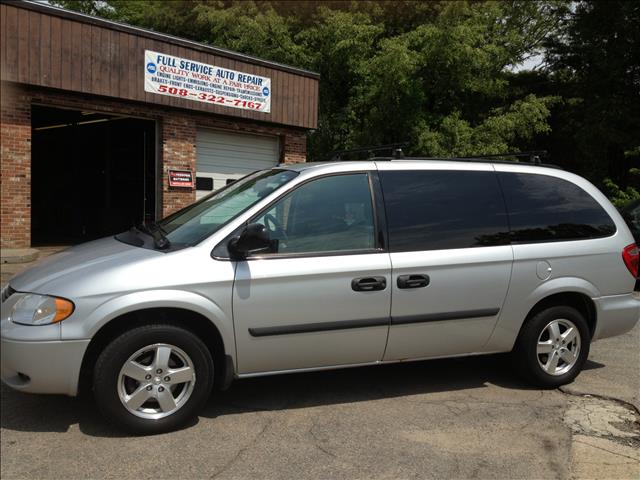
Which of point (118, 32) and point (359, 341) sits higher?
point (118, 32)

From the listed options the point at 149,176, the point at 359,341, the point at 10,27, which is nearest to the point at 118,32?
the point at 10,27

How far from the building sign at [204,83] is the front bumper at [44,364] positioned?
9693 mm

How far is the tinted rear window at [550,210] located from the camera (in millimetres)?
4637

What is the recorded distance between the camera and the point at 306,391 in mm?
4473

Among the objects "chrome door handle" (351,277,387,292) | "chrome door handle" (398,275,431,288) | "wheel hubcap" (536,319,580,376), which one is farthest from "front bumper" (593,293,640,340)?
"chrome door handle" (351,277,387,292)

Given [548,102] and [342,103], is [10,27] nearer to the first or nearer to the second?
[342,103]

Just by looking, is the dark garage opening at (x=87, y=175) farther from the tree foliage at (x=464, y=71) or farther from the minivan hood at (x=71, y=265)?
the minivan hood at (x=71, y=265)

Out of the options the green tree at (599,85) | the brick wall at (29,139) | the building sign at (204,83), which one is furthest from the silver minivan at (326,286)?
the green tree at (599,85)

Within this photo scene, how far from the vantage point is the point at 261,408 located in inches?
162

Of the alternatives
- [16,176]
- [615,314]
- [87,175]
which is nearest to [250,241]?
[615,314]

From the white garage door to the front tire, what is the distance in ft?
34.0

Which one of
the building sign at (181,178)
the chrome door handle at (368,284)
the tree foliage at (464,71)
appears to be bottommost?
the chrome door handle at (368,284)

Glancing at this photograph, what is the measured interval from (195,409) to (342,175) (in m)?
1.90

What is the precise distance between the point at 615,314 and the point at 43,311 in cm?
430
